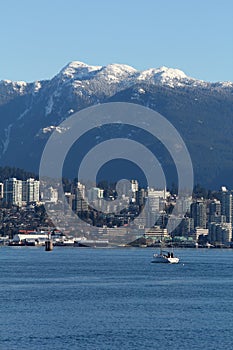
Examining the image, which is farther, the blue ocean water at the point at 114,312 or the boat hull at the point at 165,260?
the boat hull at the point at 165,260

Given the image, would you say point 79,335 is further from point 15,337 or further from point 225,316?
point 225,316

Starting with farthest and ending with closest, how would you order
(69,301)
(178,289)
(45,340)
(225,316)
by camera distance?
(178,289)
(69,301)
(225,316)
(45,340)

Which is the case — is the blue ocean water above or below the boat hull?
below

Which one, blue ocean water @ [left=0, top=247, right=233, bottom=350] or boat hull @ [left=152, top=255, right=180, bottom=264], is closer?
blue ocean water @ [left=0, top=247, right=233, bottom=350]

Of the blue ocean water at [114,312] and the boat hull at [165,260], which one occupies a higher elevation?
the boat hull at [165,260]

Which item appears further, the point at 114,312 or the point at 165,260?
the point at 165,260

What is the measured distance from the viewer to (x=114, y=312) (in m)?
65.7

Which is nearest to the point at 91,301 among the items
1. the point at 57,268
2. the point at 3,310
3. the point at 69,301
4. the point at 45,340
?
the point at 69,301

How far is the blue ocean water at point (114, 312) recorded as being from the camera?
5509 centimetres

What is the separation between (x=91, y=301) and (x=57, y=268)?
43.2 metres

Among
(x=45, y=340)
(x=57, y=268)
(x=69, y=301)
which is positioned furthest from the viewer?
(x=57, y=268)

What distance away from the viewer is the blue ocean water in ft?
181

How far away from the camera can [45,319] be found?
62.2 metres

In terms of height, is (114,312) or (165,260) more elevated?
(165,260)
